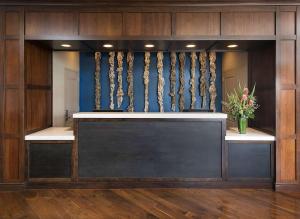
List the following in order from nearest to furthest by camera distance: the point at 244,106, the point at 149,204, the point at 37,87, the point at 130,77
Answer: the point at 149,204 → the point at 244,106 → the point at 37,87 → the point at 130,77

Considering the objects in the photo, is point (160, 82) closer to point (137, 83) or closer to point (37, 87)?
point (137, 83)

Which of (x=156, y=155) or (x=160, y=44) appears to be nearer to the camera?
(x=156, y=155)

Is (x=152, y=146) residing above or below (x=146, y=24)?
below

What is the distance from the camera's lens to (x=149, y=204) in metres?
3.26

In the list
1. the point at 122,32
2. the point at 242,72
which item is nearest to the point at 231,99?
the point at 242,72

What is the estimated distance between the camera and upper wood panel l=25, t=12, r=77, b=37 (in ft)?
12.1

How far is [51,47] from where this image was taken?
4.36 m

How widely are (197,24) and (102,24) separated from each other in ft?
4.31

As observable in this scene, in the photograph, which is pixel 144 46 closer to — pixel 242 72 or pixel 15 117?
pixel 242 72

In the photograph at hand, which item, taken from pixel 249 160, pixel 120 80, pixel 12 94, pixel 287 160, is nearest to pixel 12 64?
pixel 12 94

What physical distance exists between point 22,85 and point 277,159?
367 centimetres

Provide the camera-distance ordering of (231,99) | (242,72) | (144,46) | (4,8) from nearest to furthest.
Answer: (4,8), (231,99), (144,46), (242,72)

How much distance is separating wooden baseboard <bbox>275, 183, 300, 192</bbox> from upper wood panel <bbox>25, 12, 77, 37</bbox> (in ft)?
11.6

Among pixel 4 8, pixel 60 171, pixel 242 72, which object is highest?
pixel 4 8
